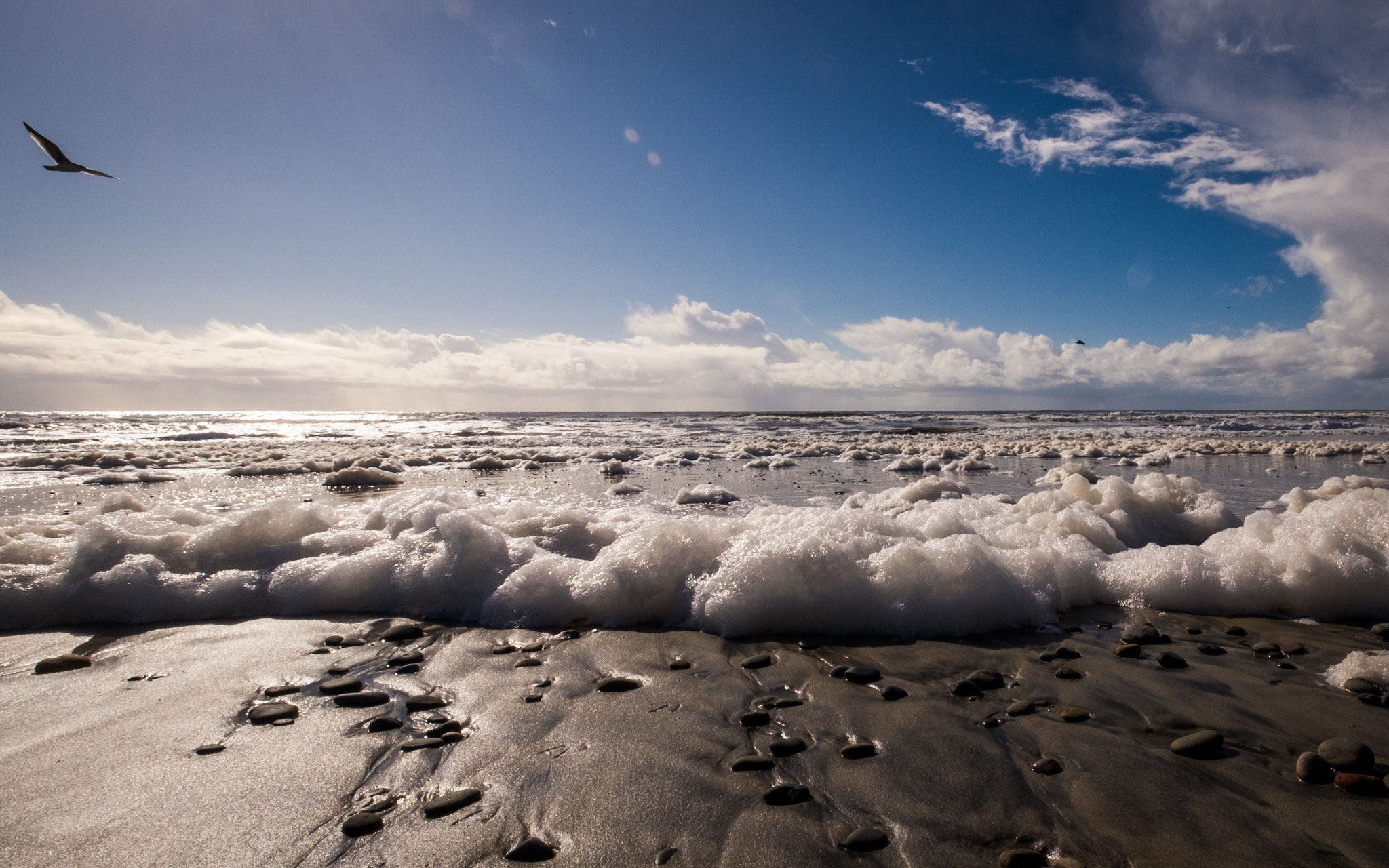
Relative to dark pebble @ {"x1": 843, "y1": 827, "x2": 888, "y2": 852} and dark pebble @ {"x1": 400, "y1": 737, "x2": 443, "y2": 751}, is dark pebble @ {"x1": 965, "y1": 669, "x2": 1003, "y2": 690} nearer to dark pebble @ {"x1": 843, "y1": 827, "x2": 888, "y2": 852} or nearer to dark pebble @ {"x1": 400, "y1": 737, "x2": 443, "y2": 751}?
dark pebble @ {"x1": 843, "y1": 827, "x2": 888, "y2": 852}

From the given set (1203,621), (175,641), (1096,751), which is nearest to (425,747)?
(175,641)

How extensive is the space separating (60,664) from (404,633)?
5.20ft

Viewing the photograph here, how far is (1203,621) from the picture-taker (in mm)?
3600

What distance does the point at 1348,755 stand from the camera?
2088 millimetres

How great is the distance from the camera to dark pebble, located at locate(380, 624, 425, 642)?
352cm

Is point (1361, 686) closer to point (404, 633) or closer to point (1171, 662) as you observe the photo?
point (1171, 662)

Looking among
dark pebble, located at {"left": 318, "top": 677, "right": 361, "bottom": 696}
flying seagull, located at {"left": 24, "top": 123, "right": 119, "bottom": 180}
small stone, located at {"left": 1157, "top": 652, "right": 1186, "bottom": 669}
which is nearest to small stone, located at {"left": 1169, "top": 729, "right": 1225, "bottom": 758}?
small stone, located at {"left": 1157, "top": 652, "right": 1186, "bottom": 669}

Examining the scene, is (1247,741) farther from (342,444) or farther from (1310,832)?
(342,444)

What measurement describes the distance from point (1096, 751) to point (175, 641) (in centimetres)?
450

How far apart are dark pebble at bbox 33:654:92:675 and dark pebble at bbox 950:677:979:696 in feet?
14.0

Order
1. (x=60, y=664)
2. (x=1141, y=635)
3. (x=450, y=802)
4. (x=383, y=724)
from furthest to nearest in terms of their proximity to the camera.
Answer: (x=1141, y=635)
(x=60, y=664)
(x=383, y=724)
(x=450, y=802)

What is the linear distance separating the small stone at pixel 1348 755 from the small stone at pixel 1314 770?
32 mm

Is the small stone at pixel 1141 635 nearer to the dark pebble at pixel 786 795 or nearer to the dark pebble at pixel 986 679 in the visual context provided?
the dark pebble at pixel 986 679

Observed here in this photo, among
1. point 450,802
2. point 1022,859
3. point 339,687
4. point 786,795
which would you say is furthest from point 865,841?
point 339,687
